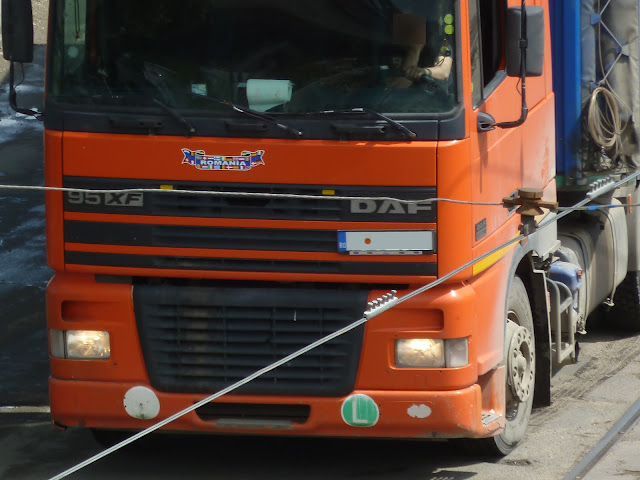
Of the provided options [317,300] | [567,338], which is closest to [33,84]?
[567,338]

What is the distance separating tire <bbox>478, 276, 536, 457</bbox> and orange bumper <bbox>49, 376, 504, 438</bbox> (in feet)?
2.22

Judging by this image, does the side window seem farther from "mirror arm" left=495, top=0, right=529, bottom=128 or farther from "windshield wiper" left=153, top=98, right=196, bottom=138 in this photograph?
"windshield wiper" left=153, top=98, right=196, bottom=138

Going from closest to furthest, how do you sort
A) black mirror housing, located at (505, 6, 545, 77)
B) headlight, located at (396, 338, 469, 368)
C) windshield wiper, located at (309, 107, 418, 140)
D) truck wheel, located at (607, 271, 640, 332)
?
1. windshield wiper, located at (309, 107, 418, 140)
2. headlight, located at (396, 338, 469, 368)
3. black mirror housing, located at (505, 6, 545, 77)
4. truck wheel, located at (607, 271, 640, 332)

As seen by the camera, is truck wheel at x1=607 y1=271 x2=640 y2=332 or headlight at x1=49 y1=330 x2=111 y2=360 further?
truck wheel at x1=607 y1=271 x2=640 y2=332

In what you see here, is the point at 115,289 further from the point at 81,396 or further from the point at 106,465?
the point at 106,465

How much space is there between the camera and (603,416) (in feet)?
25.8

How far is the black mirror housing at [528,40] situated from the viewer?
6102 millimetres

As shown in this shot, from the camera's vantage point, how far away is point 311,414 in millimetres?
6090

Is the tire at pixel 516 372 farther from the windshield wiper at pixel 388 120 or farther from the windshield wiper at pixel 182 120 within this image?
the windshield wiper at pixel 182 120

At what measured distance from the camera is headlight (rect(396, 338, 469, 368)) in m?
6.00

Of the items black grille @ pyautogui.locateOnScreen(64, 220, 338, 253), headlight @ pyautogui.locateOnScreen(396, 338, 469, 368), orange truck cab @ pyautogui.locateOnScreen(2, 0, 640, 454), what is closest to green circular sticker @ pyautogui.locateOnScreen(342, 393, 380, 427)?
orange truck cab @ pyautogui.locateOnScreen(2, 0, 640, 454)

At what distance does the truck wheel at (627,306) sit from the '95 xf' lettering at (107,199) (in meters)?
5.62

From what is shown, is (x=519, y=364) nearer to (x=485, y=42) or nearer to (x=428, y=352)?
(x=428, y=352)

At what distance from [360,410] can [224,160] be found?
Result: 1.40 meters
